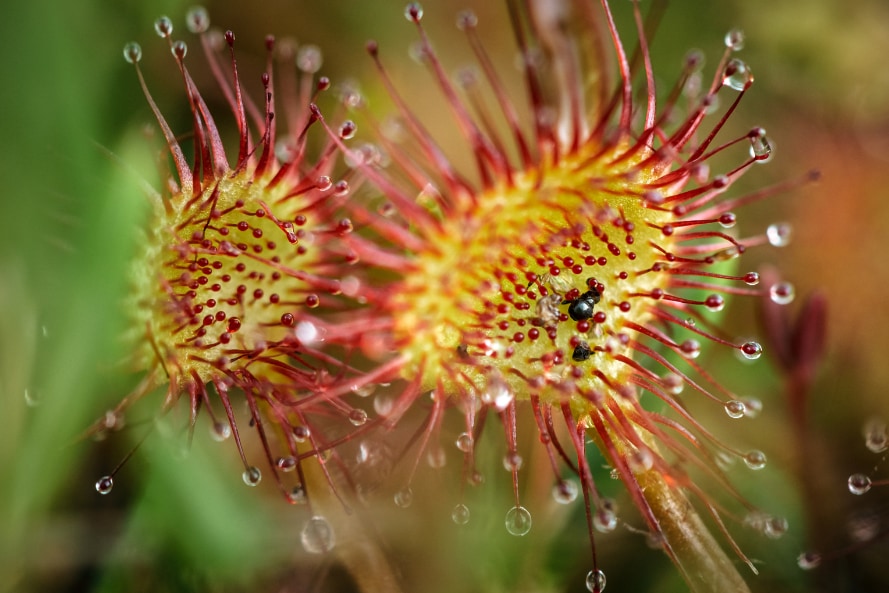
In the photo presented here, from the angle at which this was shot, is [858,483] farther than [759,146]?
Yes

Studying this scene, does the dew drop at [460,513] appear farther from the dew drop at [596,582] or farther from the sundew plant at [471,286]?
the dew drop at [596,582]

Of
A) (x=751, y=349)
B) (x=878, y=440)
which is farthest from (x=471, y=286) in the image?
(x=878, y=440)

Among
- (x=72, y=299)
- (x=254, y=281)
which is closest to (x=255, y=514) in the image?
(x=254, y=281)

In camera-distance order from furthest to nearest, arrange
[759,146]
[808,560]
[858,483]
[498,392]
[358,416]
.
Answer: [808,560] < [858,483] < [358,416] < [759,146] < [498,392]

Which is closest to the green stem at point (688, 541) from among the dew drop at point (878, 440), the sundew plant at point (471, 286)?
the sundew plant at point (471, 286)

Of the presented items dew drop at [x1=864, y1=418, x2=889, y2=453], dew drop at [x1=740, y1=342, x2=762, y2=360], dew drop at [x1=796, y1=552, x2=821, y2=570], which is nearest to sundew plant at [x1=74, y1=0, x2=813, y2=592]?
dew drop at [x1=740, y1=342, x2=762, y2=360]

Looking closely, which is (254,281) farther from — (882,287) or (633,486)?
(882,287)

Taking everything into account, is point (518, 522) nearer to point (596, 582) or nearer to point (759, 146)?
point (596, 582)
